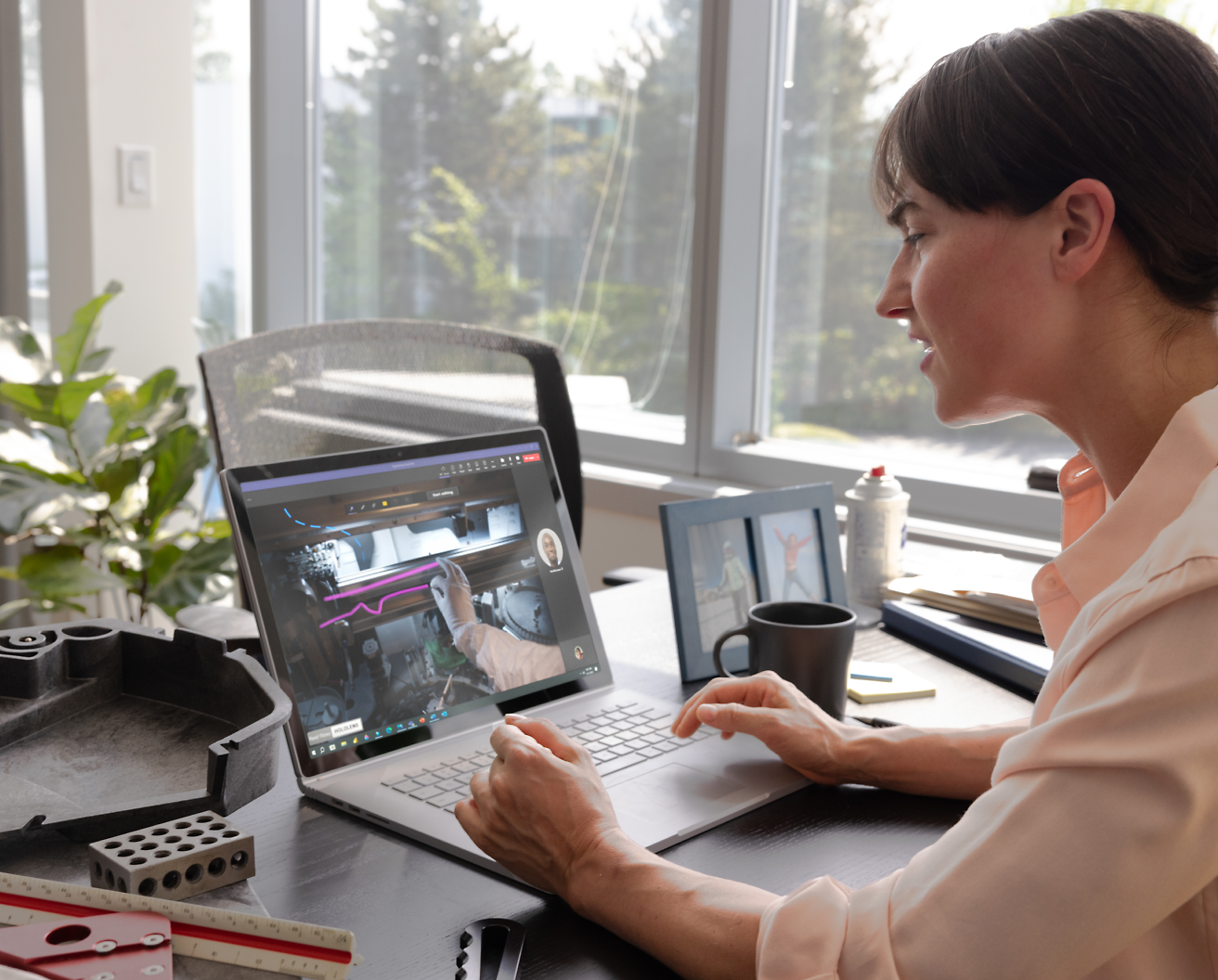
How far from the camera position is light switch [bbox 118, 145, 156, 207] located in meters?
3.09

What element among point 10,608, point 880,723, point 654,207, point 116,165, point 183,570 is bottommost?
point 10,608

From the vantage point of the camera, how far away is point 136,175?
3.12 metres

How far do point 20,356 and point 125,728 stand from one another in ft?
6.71

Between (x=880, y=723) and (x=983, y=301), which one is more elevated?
(x=983, y=301)

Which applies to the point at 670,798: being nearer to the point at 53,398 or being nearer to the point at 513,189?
the point at 53,398

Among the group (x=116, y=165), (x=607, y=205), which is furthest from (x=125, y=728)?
(x=116, y=165)

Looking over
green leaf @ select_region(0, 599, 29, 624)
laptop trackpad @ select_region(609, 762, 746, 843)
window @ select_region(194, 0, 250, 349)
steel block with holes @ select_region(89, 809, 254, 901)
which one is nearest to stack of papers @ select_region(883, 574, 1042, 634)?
laptop trackpad @ select_region(609, 762, 746, 843)

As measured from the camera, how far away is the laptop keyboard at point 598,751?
0.87 meters

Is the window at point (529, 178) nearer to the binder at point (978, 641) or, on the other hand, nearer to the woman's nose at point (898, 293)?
the binder at point (978, 641)

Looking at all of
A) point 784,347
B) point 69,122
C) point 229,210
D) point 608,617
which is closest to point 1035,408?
point 608,617

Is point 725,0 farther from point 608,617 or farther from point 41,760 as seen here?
point 41,760

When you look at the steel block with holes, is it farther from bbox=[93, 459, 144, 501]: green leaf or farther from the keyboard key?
bbox=[93, 459, 144, 501]: green leaf

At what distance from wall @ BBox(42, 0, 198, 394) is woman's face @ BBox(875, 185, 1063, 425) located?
282 cm

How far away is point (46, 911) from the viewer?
617 mm
